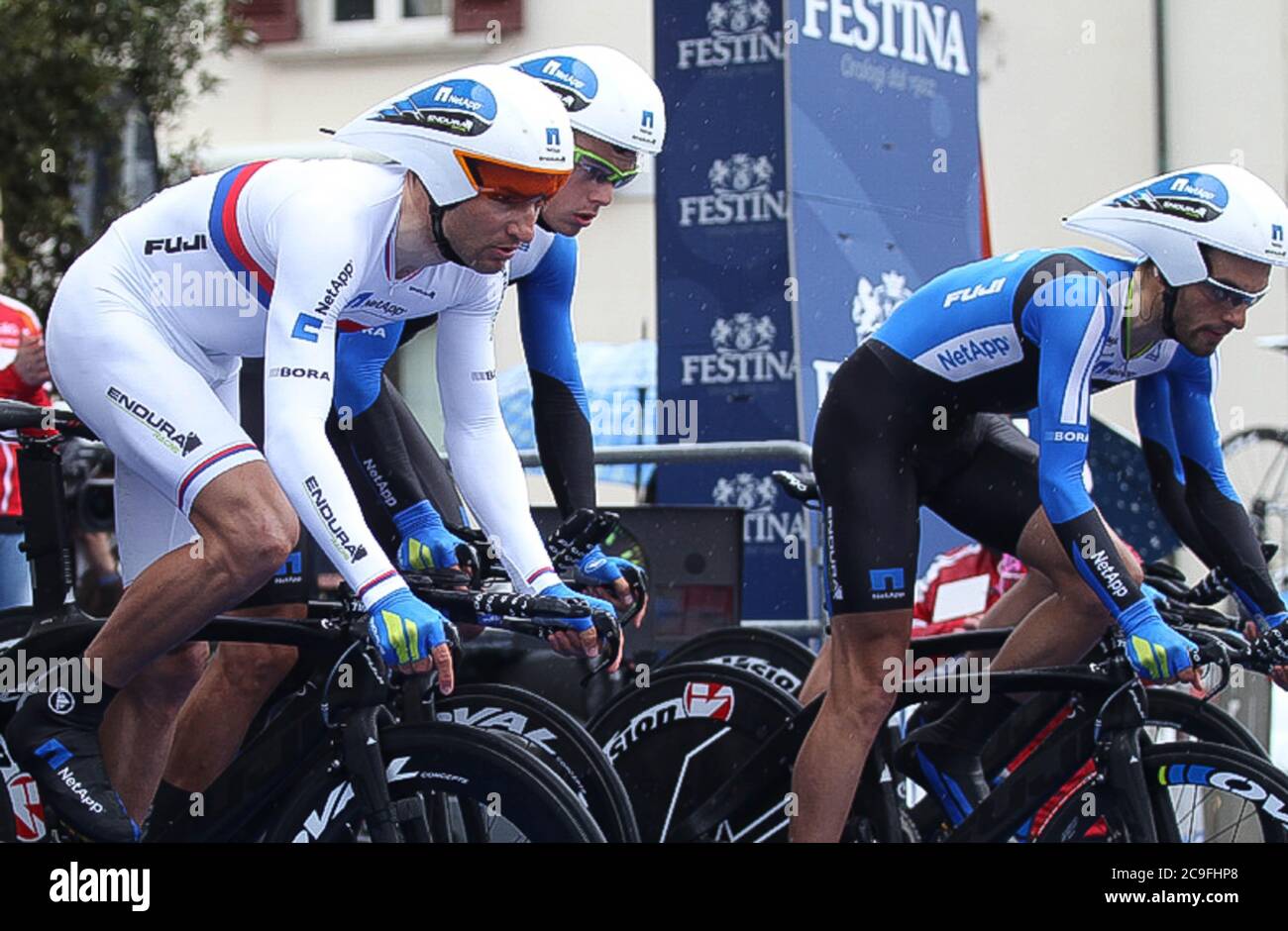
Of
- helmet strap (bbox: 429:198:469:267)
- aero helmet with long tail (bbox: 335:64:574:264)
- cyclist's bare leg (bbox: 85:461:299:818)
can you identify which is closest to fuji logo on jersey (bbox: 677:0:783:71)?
aero helmet with long tail (bbox: 335:64:574:264)

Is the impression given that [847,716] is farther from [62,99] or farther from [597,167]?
[62,99]

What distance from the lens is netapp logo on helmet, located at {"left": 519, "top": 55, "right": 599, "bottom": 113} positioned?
4730 mm

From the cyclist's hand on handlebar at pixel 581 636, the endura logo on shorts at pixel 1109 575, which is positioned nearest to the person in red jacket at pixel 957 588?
the endura logo on shorts at pixel 1109 575

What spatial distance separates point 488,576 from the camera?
15.0 ft

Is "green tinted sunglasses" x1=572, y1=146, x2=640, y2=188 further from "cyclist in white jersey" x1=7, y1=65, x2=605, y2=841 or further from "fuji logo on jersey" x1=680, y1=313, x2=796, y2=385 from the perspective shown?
"fuji logo on jersey" x1=680, y1=313, x2=796, y2=385

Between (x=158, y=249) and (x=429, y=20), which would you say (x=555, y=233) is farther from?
(x=429, y=20)

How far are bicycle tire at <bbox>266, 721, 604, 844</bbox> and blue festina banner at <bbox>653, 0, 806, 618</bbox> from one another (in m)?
3.48

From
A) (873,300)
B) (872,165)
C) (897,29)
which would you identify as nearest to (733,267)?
(873,300)

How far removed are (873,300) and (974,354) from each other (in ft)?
9.00

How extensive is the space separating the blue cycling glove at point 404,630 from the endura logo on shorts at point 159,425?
2.06 ft

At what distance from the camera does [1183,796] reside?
14.0ft

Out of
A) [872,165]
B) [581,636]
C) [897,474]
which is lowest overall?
[581,636]

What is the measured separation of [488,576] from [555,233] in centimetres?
92

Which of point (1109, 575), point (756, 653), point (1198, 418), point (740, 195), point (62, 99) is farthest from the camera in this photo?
point (62, 99)
